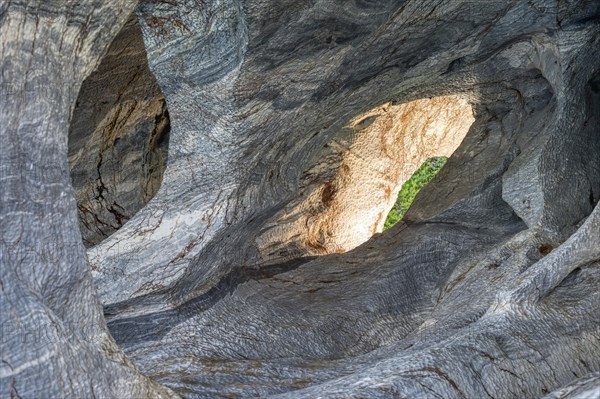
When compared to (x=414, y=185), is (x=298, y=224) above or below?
below

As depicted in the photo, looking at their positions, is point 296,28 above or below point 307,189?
above

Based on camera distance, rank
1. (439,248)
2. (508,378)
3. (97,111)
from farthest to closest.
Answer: (97,111) → (439,248) → (508,378)

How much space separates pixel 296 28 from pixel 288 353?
122cm

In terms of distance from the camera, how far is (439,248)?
4.62m

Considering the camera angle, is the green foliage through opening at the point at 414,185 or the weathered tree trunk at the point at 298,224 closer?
the weathered tree trunk at the point at 298,224

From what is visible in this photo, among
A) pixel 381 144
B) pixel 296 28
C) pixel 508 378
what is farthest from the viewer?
pixel 381 144

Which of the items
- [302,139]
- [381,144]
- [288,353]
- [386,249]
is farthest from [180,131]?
[381,144]

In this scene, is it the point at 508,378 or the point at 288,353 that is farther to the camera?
the point at 288,353

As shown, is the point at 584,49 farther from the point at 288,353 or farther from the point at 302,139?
the point at 288,353

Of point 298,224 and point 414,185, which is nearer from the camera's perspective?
point 298,224

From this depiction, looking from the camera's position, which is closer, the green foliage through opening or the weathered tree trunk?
the weathered tree trunk

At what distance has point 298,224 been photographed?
536 centimetres

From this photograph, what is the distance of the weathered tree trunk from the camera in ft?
8.18

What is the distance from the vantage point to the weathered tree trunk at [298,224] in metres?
2.49
